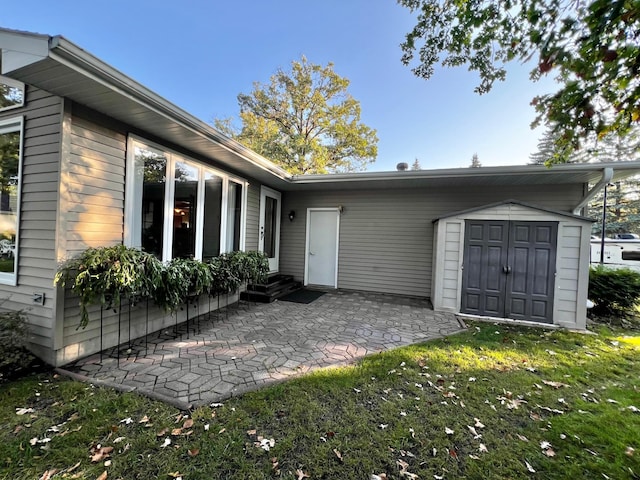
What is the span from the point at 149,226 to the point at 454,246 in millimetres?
5186

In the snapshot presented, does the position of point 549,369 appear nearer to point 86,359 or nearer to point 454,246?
point 454,246

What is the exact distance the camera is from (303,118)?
1443 centimetres

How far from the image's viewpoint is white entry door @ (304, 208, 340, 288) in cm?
733

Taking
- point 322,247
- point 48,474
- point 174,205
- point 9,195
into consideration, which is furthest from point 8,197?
point 322,247

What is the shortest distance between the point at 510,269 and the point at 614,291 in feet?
7.37

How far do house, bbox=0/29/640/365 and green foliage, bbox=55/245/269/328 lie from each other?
0.21 metres

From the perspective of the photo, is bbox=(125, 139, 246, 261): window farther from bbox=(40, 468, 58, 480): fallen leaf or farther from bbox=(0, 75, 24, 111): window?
bbox=(40, 468, 58, 480): fallen leaf

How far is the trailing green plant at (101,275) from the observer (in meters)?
2.75

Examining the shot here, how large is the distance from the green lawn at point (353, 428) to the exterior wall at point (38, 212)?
2.18 ft

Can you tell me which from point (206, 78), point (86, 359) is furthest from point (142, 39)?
point (86, 359)

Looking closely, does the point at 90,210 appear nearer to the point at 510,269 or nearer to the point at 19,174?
the point at 19,174

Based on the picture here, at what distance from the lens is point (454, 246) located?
17.2 feet

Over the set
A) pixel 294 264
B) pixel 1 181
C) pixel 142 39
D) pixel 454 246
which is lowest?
pixel 294 264

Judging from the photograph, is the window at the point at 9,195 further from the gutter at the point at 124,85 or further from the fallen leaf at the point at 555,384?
the fallen leaf at the point at 555,384
